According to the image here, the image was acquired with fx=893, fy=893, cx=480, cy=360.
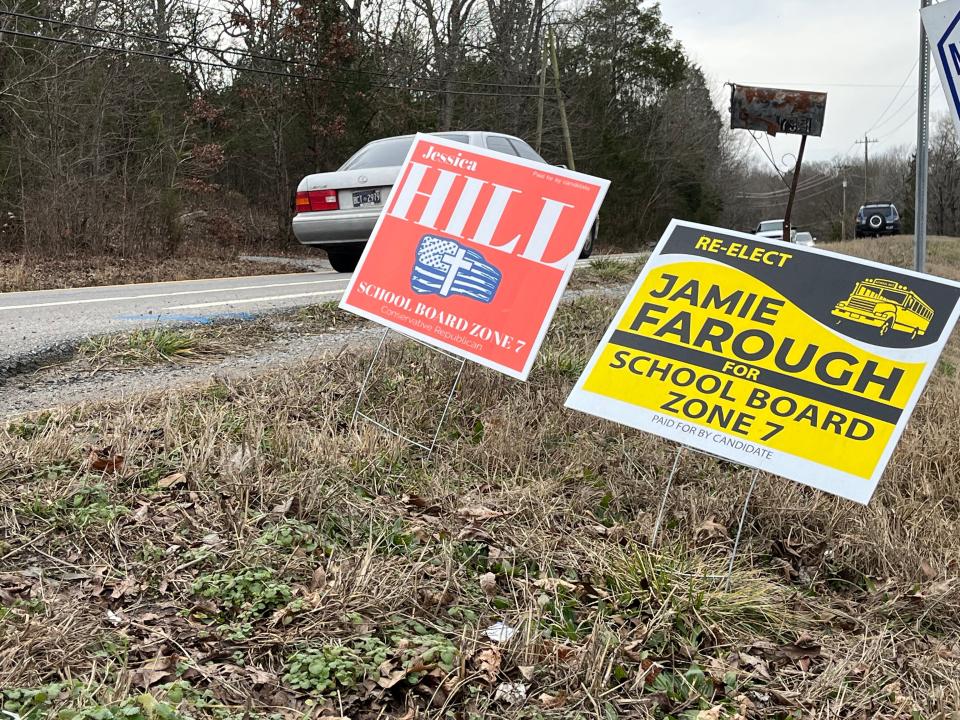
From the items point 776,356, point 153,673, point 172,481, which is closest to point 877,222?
point 776,356

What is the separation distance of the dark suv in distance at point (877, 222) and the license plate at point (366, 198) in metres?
35.0

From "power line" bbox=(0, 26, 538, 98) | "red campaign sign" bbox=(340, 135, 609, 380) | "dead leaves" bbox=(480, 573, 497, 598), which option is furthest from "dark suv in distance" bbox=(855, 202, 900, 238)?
"dead leaves" bbox=(480, 573, 497, 598)

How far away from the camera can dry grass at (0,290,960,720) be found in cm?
249

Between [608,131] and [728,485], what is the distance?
35466 mm

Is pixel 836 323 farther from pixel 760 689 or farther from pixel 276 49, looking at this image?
pixel 276 49

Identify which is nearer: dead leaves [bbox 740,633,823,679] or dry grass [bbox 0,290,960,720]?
dry grass [bbox 0,290,960,720]

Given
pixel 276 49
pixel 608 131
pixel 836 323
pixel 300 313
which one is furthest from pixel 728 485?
pixel 608 131

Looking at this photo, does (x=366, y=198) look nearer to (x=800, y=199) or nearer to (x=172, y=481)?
(x=172, y=481)

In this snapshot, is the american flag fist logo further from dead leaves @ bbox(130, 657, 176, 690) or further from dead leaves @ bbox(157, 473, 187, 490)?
dead leaves @ bbox(130, 657, 176, 690)

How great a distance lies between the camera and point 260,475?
140 inches

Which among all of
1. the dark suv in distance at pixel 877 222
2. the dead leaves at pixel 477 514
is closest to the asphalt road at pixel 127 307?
the dead leaves at pixel 477 514

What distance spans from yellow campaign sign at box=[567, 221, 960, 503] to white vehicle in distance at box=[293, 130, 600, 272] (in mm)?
6170

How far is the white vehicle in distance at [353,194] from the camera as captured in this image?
9.70 m

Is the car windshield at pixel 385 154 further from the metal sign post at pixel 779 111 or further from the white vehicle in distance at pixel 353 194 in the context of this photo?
the metal sign post at pixel 779 111
